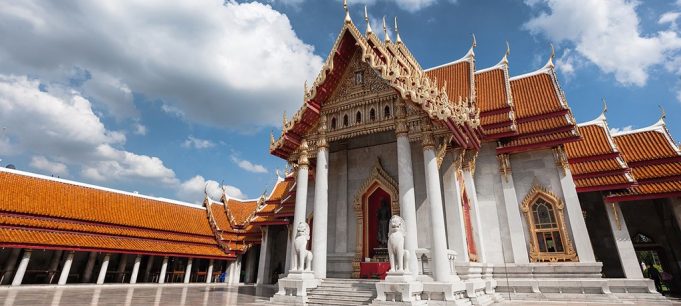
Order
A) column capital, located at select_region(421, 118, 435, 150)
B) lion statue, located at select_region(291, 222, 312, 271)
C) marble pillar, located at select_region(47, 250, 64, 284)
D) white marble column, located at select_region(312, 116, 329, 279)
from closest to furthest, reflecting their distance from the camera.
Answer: lion statue, located at select_region(291, 222, 312, 271) < column capital, located at select_region(421, 118, 435, 150) < white marble column, located at select_region(312, 116, 329, 279) < marble pillar, located at select_region(47, 250, 64, 284)

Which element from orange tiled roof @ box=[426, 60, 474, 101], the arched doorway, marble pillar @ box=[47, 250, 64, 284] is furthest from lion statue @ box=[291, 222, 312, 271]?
marble pillar @ box=[47, 250, 64, 284]

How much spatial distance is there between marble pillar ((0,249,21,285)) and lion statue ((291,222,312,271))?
14.6m

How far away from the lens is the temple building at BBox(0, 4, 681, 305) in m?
9.23

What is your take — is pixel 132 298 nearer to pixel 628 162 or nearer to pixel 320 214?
pixel 320 214

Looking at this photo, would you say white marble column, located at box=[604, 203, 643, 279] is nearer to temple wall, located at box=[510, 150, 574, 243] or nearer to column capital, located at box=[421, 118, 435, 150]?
temple wall, located at box=[510, 150, 574, 243]

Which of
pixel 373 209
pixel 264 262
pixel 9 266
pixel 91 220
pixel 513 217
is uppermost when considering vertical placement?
pixel 91 220

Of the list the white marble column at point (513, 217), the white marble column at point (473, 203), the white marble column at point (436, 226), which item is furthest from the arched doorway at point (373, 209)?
the white marble column at point (513, 217)

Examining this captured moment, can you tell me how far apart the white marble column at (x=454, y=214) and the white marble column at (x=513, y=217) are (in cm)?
232

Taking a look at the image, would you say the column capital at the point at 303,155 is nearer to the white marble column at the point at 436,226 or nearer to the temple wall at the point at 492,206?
the white marble column at the point at 436,226

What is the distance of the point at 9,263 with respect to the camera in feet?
51.3

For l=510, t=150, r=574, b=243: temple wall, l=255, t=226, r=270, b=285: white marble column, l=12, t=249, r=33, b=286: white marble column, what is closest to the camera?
l=510, t=150, r=574, b=243: temple wall

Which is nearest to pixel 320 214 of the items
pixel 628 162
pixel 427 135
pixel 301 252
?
pixel 301 252

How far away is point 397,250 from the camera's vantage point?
25.0 feet

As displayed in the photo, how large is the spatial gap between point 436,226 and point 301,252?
3417 mm
